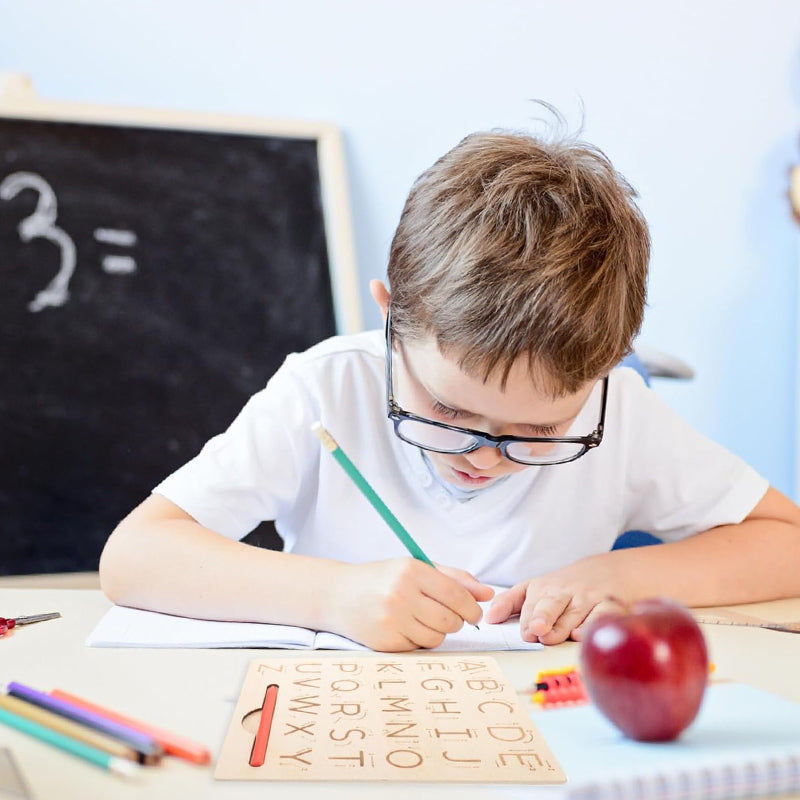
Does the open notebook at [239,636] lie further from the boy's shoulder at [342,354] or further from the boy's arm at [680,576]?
the boy's shoulder at [342,354]

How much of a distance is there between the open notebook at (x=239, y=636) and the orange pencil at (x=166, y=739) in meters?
0.17

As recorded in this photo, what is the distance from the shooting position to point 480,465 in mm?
777

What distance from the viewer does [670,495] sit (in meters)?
1.00

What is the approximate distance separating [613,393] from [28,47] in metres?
1.07

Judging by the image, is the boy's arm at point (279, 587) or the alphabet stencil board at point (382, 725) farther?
the boy's arm at point (279, 587)

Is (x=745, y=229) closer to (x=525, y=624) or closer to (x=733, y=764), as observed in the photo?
(x=525, y=624)

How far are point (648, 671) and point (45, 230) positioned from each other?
1.23 meters

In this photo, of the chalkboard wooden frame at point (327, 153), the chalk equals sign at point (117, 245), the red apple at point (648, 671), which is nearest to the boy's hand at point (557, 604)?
the red apple at point (648, 671)

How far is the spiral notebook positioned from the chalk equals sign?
3.69 ft

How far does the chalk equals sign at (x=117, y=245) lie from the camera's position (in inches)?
57.1

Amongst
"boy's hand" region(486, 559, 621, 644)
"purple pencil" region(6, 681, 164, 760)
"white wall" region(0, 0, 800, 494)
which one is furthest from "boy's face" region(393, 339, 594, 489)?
"white wall" region(0, 0, 800, 494)

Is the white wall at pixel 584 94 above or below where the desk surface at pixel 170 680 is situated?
above

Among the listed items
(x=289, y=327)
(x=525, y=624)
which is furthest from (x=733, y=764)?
(x=289, y=327)

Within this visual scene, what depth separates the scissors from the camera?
2.26 ft
